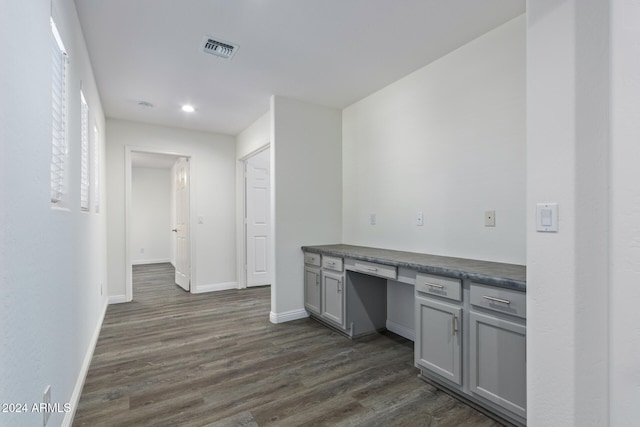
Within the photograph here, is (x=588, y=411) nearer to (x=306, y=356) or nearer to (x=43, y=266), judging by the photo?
(x=306, y=356)

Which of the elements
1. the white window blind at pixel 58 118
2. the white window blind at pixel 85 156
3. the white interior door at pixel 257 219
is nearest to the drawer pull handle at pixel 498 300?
the white window blind at pixel 58 118

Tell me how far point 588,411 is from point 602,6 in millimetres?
1519

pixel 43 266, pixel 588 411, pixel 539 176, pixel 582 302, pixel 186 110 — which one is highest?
pixel 186 110

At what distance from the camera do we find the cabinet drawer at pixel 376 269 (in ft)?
8.23

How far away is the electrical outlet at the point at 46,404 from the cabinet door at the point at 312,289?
234 cm

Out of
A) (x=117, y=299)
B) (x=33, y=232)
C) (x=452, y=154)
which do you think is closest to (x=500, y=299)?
(x=452, y=154)

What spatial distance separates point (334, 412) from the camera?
1.91 m

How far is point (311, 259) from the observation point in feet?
11.6

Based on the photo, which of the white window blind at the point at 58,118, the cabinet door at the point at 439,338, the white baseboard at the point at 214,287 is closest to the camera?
the white window blind at the point at 58,118

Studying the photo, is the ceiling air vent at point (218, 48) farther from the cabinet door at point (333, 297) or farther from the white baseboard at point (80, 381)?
the white baseboard at point (80, 381)

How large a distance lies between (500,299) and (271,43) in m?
2.39

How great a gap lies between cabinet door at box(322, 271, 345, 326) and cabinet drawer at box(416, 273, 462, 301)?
38.9 inches

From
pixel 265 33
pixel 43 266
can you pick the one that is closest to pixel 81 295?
pixel 43 266

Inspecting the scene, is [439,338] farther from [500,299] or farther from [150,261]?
[150,261]
